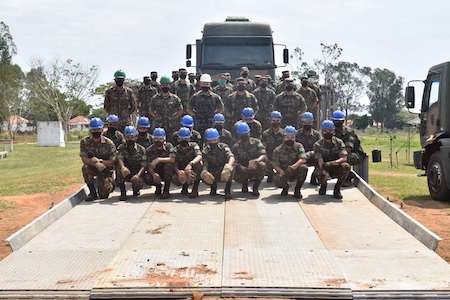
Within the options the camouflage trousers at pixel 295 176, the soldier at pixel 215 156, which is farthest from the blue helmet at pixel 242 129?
the camouflage trousers at pixel 295 176

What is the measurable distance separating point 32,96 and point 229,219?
58.0 m

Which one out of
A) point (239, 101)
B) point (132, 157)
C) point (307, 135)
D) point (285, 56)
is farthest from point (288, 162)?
point (285, 56)

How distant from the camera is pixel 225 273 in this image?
5277mm

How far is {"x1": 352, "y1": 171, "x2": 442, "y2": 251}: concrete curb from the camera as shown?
6.27 meters

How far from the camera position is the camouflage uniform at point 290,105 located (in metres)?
12.1

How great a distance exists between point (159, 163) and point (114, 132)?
157cm

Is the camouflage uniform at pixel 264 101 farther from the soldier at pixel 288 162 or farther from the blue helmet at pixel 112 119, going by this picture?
the blue helmet at pixel 112 119

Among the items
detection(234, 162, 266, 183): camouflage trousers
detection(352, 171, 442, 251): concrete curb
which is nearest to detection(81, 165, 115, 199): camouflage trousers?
detection(234, 162, 266, 183): camouflage trousers

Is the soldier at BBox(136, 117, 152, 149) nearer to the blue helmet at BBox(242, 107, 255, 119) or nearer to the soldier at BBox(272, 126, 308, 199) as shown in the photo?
the blue helmet at BBox(242, 107, 255, 119)

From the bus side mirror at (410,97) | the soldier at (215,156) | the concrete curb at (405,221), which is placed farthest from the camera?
the bus side mirror at (410,97)

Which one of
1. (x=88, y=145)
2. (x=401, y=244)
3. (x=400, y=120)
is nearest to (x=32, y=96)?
(x=400, y=120)

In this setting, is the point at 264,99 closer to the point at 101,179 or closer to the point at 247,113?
the point at 247,113

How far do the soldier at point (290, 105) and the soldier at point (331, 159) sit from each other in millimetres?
2295

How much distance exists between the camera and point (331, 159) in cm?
973
